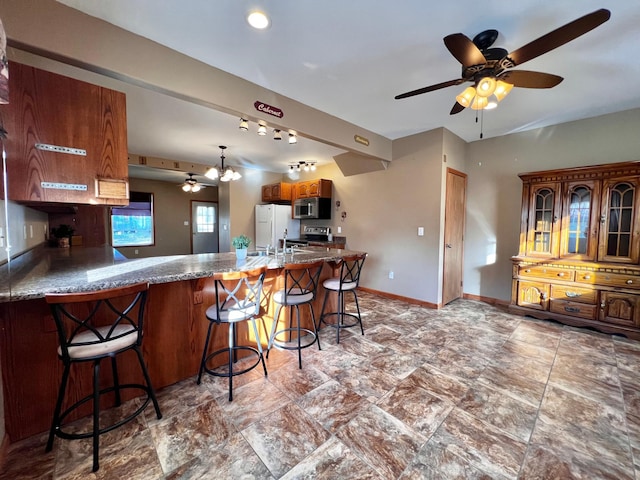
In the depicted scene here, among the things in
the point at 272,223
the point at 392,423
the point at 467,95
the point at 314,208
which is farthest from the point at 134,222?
the point at 467,95

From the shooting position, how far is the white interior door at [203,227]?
847cm

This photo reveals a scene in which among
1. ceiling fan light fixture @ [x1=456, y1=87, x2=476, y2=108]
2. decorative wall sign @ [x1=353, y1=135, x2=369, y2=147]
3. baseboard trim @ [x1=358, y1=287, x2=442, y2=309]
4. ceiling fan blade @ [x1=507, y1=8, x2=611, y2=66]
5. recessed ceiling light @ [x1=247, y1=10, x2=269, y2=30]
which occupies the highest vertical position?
recessed ceiling light @ [x1=247, y1=10, x2=269, y2=30]

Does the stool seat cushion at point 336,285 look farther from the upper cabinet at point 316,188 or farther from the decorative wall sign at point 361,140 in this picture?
the upper cabinet at point 316,188

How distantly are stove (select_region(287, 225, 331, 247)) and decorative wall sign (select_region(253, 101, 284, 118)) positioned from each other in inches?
125

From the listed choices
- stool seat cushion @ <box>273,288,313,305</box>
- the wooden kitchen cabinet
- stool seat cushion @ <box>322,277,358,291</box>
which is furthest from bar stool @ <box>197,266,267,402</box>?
the wooden kitchen cabinet

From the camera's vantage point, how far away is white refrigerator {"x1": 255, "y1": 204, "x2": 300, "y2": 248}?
19.7 feet

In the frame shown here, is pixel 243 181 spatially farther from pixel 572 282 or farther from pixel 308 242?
pixel 572 282

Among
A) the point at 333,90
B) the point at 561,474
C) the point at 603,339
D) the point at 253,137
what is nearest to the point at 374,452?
the point at 561,474

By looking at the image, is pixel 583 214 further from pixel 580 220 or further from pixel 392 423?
pixel 392 423

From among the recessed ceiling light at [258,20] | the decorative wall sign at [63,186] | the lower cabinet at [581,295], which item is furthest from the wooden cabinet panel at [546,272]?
the decorative wall sign at [63,186]

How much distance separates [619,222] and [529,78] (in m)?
2.46

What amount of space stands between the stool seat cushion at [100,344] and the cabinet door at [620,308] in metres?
4.67

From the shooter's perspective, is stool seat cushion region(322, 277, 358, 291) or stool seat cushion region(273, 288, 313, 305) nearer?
stool seat cushion region(273, 288, 313, 305)

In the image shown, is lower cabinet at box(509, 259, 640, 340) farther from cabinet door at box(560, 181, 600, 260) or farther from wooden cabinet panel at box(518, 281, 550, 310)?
cabinet door at box(560, 181, 600, 260)
